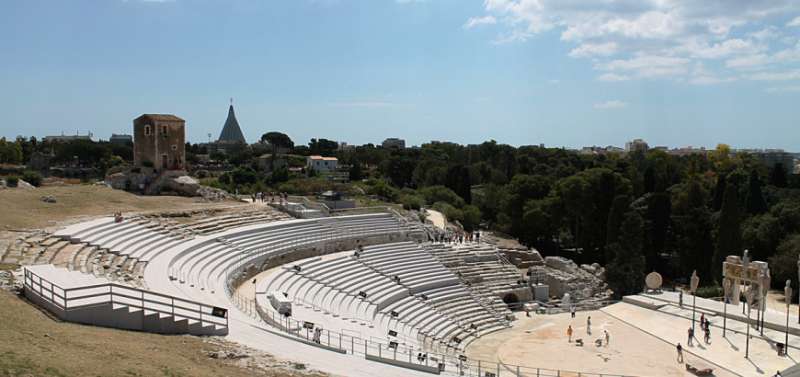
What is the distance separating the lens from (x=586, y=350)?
23031mm

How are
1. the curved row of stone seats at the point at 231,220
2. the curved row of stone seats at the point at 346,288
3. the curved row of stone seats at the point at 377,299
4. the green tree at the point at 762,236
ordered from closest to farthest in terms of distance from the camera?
the curved row of stone seats at the point at 346,288 < the curved row of stone seats at the point at 377,299 < the curved row of stone seats at the point at 231,220 < the green tree at the point at 762,236

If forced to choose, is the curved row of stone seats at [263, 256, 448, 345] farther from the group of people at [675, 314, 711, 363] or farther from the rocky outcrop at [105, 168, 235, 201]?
the rocky outcrop at [105, 168, 235, 201]

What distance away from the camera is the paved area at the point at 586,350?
20.6m

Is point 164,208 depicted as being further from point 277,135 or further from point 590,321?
point 277,135

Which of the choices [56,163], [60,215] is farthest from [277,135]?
[60,215]

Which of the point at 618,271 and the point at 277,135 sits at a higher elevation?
the point at 277,135

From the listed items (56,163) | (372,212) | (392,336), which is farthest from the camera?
(56,163)

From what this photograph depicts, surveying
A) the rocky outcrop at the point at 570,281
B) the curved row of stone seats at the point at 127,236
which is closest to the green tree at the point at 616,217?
the rocky outcrop at the point at 570,281

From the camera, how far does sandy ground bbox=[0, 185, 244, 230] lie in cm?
2092

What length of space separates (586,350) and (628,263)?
10.9m

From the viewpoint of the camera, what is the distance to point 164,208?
27.6 meters

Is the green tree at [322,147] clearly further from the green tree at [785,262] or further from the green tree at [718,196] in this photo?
the green tree at [785,262]

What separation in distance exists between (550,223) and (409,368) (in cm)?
3222

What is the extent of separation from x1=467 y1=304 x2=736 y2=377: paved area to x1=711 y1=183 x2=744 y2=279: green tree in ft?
33.3
